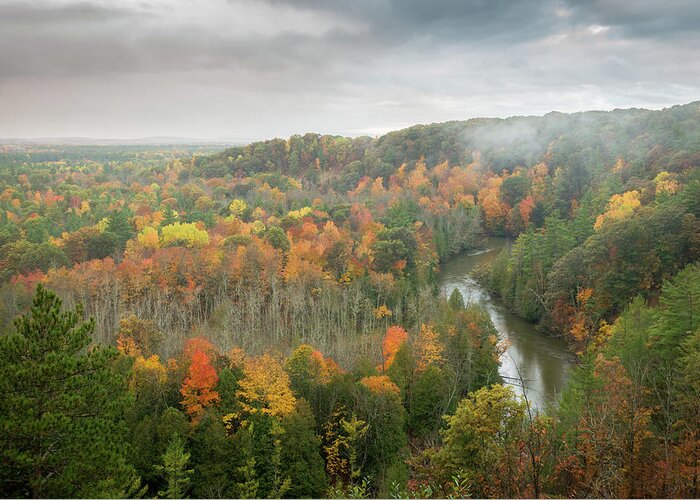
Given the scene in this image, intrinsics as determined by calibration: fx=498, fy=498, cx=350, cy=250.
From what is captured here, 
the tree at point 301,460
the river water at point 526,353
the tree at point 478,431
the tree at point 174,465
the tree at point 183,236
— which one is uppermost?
the tree at point 183,236

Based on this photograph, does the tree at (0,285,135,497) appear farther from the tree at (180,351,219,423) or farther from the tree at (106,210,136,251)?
the tree at (106,210,136,251)

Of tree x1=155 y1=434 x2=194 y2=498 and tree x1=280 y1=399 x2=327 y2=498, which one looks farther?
tree x1=280 y1=399 x2=327 y2=498

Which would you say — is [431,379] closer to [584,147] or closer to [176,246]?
[176,246]

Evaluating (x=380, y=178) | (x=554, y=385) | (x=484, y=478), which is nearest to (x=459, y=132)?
(x=380, y=178)

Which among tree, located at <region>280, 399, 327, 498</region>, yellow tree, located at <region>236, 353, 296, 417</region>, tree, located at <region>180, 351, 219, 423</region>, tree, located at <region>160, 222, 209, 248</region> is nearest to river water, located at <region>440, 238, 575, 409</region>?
tree, located at <region>280, 399, 327, 498</region>

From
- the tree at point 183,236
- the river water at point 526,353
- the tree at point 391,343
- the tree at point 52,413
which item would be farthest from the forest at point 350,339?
the river water at point 526,353

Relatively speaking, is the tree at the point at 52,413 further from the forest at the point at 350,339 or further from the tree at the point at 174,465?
the tree at the point at 174,465
